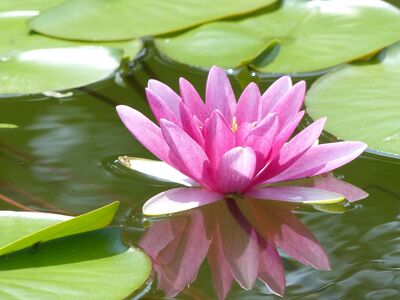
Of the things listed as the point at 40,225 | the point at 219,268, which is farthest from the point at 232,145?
the point at 40,225

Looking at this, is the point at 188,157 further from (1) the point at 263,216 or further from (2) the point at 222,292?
(2) the point at 222,292

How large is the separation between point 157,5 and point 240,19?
253mm

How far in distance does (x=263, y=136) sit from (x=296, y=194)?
0.49 ft

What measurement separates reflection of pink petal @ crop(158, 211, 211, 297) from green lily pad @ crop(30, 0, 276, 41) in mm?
952

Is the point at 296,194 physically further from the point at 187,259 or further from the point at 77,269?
the point at 77,269

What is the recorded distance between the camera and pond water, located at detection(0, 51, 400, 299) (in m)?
1.44

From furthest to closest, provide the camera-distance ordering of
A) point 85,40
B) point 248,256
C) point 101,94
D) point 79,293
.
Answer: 1. point 85,40
2. point 101,94
3. point 248,256
4. point 79,293

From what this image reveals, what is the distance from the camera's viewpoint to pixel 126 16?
255 cm

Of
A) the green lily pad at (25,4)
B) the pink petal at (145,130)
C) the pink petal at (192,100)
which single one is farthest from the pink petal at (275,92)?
the green lily pad at (25,4)

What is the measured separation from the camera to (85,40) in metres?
2.48

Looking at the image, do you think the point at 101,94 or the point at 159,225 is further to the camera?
the point at 101,94

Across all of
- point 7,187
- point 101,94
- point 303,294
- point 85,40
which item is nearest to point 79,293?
point 303,294

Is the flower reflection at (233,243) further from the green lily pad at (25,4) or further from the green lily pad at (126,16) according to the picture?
the green lily pad at (25,4)

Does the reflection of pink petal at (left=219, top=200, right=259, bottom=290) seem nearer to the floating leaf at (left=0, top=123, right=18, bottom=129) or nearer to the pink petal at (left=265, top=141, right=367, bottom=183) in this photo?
the pink petal at (left=265, top=141, right=367, bottom=183)
